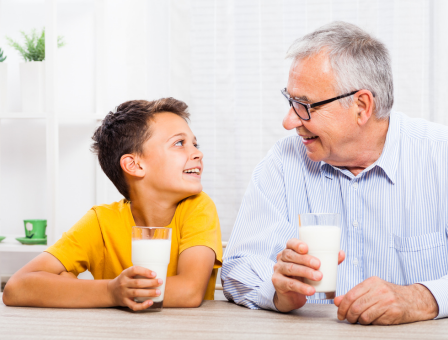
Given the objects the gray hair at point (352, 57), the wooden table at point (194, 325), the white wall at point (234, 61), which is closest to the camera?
the wooden table at point (194, 325)

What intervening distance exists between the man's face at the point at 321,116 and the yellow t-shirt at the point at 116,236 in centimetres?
37

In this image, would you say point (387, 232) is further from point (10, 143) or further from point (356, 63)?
point (10, 143)

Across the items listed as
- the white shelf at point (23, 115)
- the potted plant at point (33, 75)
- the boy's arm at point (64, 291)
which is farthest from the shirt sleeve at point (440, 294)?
the potted plant at point (33, 75)

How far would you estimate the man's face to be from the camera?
4.64 feet

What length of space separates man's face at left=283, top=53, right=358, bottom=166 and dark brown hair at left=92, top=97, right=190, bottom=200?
39 centimetres

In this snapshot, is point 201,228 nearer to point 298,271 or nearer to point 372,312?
point 298,271

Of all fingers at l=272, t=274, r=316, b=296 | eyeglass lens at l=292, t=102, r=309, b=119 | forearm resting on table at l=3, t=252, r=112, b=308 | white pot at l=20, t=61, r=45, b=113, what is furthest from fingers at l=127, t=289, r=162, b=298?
white pot at l=20, t=61, r=45, b=113

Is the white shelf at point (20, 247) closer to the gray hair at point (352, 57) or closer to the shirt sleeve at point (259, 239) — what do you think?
the shirt sleeve at point (259, 239)

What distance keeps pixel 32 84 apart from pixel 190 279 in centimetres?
171

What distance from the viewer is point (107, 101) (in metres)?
2.56

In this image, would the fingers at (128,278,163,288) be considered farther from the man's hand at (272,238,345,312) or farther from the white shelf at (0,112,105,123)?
the white shelf at (0,112,105,123)

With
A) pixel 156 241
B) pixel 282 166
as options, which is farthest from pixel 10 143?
pixel 156 241

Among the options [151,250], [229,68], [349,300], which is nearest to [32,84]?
[229,68]

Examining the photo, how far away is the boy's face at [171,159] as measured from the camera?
144cm
